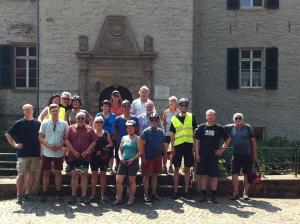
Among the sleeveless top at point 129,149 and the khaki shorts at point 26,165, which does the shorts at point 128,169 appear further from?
the khaki shorts at point 26,165

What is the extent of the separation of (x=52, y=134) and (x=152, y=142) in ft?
6.51

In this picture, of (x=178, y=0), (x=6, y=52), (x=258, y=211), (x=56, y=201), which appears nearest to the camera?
(x=258, y=211)

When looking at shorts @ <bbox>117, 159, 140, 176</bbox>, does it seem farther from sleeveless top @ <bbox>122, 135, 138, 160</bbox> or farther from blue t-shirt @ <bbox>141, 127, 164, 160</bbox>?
blue t-shirt @ <bbox>141, 127, 164, 160</bbox>

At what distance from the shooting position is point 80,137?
9719 millimetres

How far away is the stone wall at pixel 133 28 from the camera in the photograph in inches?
706

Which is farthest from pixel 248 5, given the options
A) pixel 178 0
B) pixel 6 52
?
pixel 6 52

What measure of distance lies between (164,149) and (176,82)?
8067mm

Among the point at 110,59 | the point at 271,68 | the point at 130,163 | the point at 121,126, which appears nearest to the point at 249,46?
the point at 271,68

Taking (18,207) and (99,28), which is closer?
(18,207)

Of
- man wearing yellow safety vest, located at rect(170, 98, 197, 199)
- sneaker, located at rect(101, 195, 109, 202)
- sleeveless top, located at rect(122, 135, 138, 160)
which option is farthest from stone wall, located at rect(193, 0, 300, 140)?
sneaker, located at rect(101, 195, 109, 202)

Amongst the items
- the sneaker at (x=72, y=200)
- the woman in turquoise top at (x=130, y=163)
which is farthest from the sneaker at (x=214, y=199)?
the sneaker at (x=72, y=200)

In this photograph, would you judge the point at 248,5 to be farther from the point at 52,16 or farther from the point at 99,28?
the point at 52,16

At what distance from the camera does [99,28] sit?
A: 18.0 m

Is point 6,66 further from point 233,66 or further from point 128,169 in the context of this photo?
point 128,169
